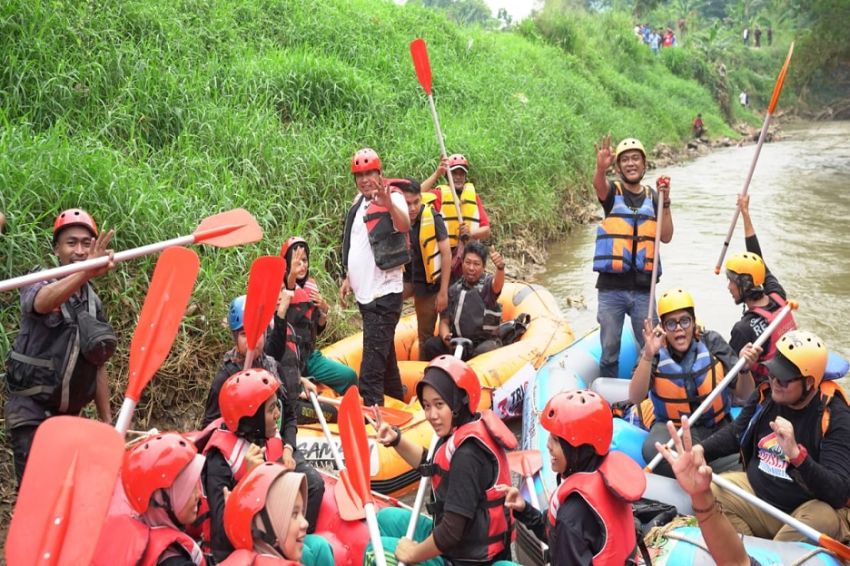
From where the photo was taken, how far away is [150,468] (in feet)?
7.31

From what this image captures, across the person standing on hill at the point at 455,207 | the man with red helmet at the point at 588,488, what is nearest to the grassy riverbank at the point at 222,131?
the person standing on hill at the point at 455,207

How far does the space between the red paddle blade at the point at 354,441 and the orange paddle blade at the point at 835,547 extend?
1.62 meters

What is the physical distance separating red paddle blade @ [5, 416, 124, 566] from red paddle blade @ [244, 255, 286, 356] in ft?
4.08

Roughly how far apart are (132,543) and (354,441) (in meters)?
0.96

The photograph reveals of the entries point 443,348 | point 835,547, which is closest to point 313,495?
point 835,547

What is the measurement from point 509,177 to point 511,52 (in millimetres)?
6937

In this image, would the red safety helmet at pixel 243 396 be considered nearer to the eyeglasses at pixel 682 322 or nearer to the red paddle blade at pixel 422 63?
the eyeglasses at pixel 682 322

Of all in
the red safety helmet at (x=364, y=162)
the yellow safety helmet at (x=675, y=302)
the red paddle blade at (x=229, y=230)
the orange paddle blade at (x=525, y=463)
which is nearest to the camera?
the red paddle blade at (x=229, y=230)

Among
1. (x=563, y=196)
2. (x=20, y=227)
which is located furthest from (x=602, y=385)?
(x=563, y=196)

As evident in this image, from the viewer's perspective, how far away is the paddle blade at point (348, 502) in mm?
3006

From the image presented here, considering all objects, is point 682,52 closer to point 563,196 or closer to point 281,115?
point 563,196

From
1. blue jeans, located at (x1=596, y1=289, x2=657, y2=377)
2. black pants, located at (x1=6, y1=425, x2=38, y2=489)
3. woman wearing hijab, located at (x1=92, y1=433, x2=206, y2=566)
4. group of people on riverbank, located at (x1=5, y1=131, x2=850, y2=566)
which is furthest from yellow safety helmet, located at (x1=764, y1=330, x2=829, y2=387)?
black pants, located at (x1=6, y1=425, x2=38, y2=489)

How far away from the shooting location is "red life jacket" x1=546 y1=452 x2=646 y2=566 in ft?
7.40

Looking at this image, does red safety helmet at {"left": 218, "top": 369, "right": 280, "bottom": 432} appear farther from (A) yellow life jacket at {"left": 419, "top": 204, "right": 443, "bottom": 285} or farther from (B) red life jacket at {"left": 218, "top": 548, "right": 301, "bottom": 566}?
(A) yellow life jacket at {"left": 419, "top": 204, "right": 443, "bottom": 285}
